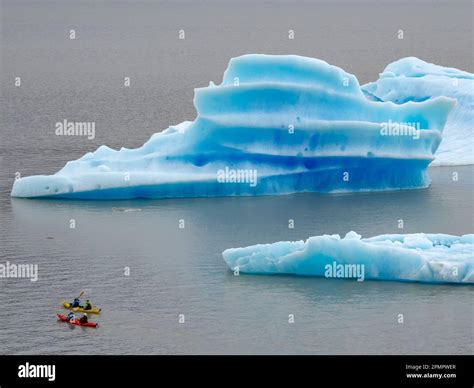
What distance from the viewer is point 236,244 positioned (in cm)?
3272

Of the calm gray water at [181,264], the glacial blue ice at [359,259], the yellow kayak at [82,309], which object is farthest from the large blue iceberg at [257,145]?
the yellow kayak at [82,309]

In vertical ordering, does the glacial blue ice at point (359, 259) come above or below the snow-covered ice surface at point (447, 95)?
below

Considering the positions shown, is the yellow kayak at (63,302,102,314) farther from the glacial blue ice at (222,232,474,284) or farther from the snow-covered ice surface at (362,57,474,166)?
the snow-covered ice surface at (362,57,474,166)

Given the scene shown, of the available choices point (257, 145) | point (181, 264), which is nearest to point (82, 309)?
point (181, 264)

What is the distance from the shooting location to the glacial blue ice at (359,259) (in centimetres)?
2900

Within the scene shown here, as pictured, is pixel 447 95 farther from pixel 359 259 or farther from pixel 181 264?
pixel 359 259

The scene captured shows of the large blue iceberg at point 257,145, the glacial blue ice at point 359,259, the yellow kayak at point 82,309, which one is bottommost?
the yellow kayak at point 82,309

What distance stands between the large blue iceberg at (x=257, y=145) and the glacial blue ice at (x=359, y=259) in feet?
24.8

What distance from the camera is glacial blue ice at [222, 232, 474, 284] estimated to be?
2900cm

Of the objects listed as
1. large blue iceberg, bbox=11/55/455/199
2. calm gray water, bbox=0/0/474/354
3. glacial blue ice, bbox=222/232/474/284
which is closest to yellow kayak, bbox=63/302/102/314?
calm gray water, bbox=0/0/474/354

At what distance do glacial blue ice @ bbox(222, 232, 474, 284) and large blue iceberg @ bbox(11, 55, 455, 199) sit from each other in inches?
298

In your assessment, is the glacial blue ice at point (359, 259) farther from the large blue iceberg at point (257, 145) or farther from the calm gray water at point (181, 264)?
the large blue iceberg at point (257, 145)
